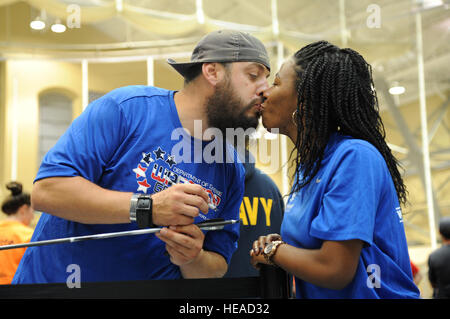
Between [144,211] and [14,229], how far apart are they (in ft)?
6.45

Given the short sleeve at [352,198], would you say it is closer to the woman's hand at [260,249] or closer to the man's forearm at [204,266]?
the woman's hand at [260,249]

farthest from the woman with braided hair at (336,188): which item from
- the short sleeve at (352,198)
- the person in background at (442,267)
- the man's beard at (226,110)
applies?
the person in background at (442,267)

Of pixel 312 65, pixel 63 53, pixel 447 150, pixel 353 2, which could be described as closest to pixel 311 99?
pixel 312 65

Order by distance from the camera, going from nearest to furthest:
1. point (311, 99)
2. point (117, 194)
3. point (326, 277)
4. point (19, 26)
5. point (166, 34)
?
point (326, 277), point (311, 99), point (117, 194), point (166, 34), point (19, 26)

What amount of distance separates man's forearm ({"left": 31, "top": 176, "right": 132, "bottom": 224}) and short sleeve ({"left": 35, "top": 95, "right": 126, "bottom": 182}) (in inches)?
0.9

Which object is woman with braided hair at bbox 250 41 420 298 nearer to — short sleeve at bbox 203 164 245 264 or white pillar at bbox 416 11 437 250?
short sleeve at bbox 203 164 245 264

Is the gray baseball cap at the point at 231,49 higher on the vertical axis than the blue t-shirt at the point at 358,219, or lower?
higher

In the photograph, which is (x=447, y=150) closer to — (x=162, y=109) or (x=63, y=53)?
(x=63, y=53)

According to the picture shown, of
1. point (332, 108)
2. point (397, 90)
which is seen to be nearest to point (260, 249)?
point (332, 108)

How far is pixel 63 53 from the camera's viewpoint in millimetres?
5844

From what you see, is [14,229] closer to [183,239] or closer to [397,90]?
[183,239]

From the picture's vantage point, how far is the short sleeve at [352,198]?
84 cm

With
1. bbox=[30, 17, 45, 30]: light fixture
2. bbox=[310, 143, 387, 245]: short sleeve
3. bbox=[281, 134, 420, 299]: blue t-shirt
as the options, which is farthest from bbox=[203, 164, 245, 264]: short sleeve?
bbox=[30, 17, 45, 30]: light fixture
